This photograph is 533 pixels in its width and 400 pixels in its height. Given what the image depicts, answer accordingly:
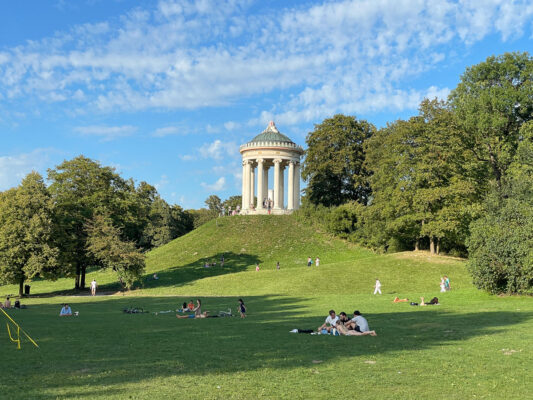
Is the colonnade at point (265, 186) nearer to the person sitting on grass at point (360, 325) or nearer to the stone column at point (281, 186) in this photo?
the stone column at point (281, 186)

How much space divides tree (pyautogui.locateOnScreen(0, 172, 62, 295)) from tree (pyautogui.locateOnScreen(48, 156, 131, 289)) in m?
1.91

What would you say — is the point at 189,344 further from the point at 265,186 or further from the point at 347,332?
the point at 265,186

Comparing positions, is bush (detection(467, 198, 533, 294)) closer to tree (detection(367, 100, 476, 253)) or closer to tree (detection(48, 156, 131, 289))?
tree (detection(367, 100, 476, 253))

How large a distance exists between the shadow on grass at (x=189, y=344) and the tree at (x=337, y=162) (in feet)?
143

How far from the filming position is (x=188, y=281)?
48.2 m

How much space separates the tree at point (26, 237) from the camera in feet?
138

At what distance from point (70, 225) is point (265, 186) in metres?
37.9

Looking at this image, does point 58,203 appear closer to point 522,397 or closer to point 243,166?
point 243,166

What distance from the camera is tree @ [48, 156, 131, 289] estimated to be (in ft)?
155

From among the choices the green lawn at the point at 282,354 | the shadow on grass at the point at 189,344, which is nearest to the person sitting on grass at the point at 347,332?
the shadow on grass at the point at 189,344

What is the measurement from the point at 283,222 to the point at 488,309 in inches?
1904

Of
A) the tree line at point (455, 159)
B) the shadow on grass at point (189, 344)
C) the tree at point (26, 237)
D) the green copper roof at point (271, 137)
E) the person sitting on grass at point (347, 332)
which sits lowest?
the shadow on grass at point (189, 344)

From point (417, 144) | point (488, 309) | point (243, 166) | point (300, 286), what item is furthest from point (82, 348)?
point (243, 166)

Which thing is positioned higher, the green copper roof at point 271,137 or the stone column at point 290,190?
the green copper roof at point 271,137
